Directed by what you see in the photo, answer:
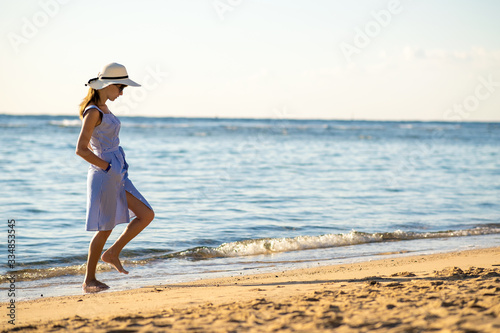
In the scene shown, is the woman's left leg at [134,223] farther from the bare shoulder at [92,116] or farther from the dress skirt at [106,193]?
the bare shoulder at [92,116]

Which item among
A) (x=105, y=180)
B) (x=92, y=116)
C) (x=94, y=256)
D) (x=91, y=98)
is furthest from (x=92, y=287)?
(x=91, y=98)

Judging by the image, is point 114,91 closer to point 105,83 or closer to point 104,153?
point 105,83

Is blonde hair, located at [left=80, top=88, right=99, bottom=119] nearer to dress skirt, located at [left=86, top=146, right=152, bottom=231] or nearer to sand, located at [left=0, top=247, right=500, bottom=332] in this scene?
dress skirt, located at [left=86, top=146, right=152, bottom=231]

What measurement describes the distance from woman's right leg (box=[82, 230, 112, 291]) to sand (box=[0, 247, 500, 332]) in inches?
4.6

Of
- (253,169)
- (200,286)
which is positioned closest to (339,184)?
(253,169)

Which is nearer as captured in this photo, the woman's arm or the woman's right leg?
the woman's arm

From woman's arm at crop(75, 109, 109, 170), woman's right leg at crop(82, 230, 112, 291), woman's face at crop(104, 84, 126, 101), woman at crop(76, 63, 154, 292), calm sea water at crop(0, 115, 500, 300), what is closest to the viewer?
woman's arm at crop(75, 109, 109, 170)

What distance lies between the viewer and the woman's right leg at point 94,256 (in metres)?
4.80

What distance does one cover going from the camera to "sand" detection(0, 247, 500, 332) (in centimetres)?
347

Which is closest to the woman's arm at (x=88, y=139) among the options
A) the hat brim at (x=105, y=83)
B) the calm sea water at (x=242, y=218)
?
the hat brim at (x=105, y=83)

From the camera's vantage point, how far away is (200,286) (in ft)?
17.3

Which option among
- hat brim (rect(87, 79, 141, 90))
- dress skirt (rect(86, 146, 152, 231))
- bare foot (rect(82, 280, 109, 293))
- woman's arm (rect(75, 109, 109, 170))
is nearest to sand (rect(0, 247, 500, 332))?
bare foot (rect(82, 280, 109, 293))

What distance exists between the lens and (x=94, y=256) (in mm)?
4840

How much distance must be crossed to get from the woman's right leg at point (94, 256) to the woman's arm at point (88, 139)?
661mm
